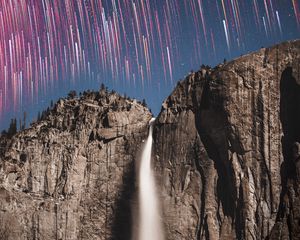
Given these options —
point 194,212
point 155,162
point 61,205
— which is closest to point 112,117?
point 155,162

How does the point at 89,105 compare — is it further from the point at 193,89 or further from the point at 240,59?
the point at 240,59

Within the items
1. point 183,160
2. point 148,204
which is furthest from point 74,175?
point 183,160

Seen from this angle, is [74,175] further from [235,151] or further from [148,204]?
[235,151]

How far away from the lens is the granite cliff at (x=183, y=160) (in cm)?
4119

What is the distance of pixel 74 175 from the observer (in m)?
53.0

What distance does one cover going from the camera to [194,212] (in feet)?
150

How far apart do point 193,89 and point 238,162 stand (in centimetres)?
1039

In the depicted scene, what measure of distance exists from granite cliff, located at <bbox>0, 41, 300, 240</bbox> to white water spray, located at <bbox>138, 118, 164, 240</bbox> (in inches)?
40.6

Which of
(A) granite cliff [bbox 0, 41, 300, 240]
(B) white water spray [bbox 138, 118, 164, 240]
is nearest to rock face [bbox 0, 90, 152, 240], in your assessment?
(A) granite cliff [bbox 0, 41, 300, 240]

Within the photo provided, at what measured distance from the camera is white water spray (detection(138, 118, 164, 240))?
47531mm

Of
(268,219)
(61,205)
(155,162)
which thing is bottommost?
(268,219)

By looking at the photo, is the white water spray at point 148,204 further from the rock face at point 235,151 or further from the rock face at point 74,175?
the rock face at point 74,175

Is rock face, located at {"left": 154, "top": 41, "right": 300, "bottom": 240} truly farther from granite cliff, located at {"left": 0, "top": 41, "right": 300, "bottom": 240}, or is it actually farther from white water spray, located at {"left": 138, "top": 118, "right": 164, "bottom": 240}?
white water spray, located at {"left": 138, "top": 118, "right": 164, "bottom": 240}

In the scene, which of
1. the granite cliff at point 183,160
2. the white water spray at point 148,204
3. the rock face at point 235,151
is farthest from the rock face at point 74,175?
the rock face at point 235,151
